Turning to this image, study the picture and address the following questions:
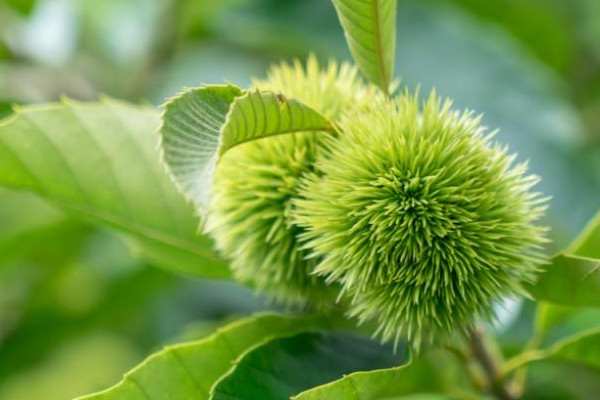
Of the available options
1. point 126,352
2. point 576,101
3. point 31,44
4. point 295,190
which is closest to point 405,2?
point 576,101

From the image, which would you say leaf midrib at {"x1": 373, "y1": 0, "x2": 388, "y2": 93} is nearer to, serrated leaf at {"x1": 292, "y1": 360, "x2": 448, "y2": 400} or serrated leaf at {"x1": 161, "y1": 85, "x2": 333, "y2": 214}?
serrated leaf at {"x1": 161, "y1": 85, "x2": 333, "y2": 214}

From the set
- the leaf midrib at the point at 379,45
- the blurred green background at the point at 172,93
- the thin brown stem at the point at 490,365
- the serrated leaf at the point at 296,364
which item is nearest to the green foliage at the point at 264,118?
the leaf midrib at the point at 379,45

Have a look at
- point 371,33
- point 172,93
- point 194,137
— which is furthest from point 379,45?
point 172,93

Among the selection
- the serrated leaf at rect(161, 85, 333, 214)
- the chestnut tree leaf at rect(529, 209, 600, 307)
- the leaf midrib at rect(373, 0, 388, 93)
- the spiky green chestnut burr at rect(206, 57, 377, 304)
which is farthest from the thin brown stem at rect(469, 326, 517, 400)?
the serrated leaf at rect(161, 85, 333, 214)

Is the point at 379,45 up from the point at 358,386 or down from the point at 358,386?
up

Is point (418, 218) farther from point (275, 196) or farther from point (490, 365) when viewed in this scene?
point (490, 365)

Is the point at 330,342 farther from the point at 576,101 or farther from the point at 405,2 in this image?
the point at 576,101
